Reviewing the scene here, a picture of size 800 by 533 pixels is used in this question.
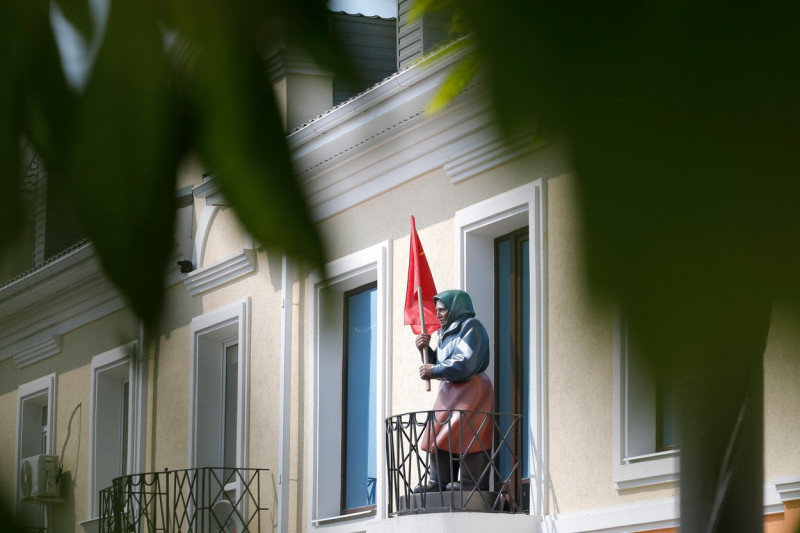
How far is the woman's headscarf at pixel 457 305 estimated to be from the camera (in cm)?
928

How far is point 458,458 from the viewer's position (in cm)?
937

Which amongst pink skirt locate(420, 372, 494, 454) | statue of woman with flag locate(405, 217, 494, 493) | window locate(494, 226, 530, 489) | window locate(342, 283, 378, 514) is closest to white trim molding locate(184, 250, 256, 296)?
statue of woman with flag locate(405, 217, 494, 493)

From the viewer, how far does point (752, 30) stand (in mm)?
805

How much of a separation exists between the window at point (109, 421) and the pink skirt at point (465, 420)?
6990 millimetres

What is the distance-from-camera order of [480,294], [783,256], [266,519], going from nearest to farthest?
1. [783,256]
2. [480,294]
3. [266,519]

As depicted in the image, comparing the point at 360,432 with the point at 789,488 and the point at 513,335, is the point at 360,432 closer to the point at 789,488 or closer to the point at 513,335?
the point at 513,335

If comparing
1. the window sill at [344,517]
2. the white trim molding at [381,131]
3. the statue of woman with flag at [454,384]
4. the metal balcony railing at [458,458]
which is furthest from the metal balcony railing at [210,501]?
the white trim molding at [381,131]

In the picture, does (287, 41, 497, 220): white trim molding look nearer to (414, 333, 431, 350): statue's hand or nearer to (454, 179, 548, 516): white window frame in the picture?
(454, 179, 548, 516): white window frame

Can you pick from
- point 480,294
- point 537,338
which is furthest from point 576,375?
point 480,294

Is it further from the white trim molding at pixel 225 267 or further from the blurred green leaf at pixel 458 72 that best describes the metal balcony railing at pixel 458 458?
the blurred green leaf at pixel 458 72

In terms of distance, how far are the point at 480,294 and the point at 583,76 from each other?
9187 millimetres

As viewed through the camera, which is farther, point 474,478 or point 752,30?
point 474,478

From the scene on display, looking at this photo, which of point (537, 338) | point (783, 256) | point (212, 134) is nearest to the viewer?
point (783, 256)

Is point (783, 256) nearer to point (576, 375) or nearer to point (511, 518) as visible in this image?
point (576, 375)
